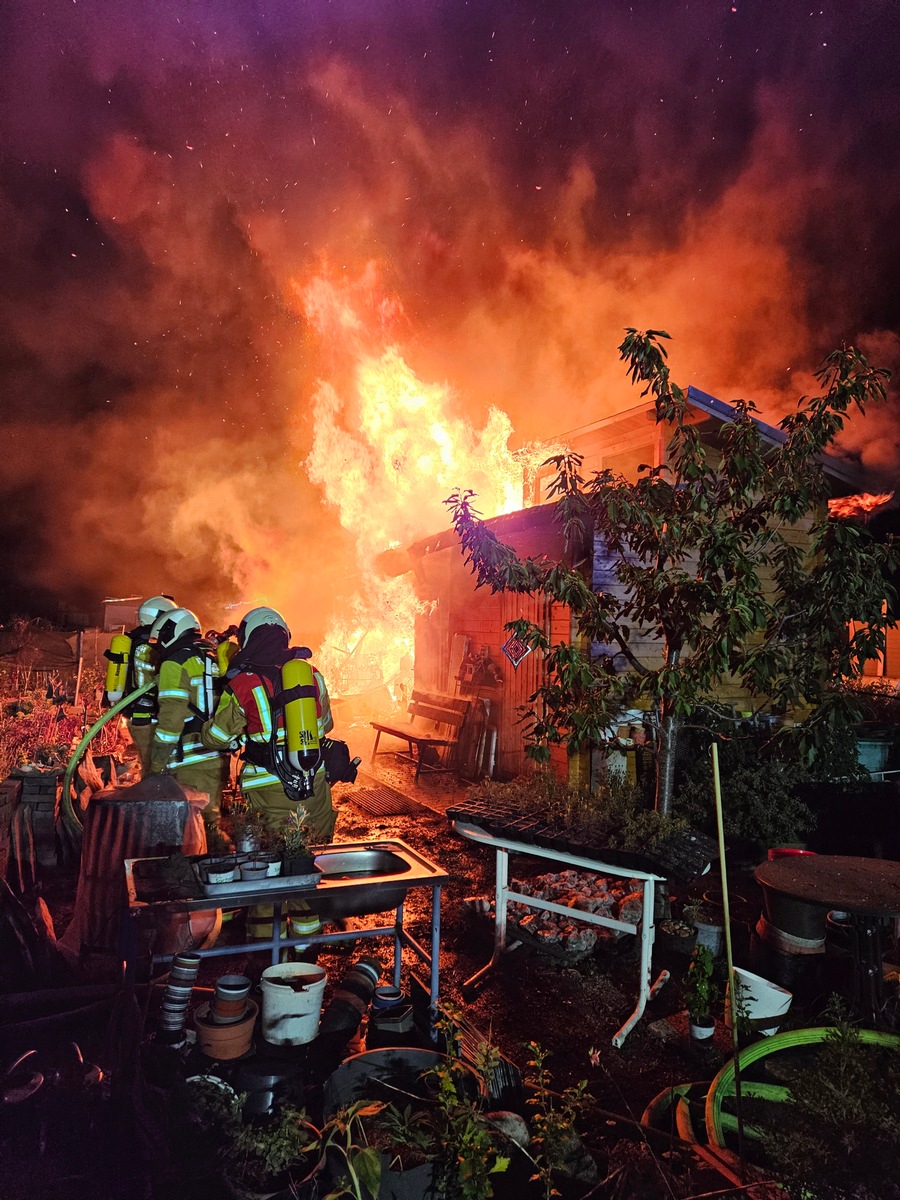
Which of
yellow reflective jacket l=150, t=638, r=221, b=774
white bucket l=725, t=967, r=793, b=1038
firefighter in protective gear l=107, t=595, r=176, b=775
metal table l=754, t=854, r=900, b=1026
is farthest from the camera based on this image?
firefighter in protective gear l=107, t=595, r=176, b=775

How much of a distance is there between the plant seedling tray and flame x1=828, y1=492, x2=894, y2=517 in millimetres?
12052

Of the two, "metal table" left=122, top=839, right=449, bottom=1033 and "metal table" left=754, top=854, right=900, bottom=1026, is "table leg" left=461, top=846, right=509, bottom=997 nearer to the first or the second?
"metal table" left=122, top=839, right=449, bottom=1033

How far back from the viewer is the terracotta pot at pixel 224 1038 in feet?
10.8

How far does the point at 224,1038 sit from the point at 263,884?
2.47 feet

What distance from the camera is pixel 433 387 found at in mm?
22125

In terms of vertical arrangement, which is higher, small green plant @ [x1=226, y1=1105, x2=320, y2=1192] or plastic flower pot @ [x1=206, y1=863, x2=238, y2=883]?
plastic flower pot @ [x1=206, y1=863, x2=238, y2=883]

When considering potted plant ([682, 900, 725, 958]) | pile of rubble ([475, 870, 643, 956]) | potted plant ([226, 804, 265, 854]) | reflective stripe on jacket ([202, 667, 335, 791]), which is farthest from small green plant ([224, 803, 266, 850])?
potted plant ([682, 900, 725, 958])

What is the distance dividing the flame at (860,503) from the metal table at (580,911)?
10.2m

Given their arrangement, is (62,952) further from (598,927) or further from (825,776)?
Answer: (825,776)

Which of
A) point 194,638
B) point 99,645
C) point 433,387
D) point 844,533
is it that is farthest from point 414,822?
point 433,387

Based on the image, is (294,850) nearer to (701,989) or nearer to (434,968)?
(434,968)

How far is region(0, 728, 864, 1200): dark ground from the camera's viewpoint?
2.86 meters

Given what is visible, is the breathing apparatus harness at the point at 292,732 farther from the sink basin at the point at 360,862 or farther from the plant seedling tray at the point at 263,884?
the plant seedling tray at the point at 263,884

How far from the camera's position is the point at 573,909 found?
499 cm
